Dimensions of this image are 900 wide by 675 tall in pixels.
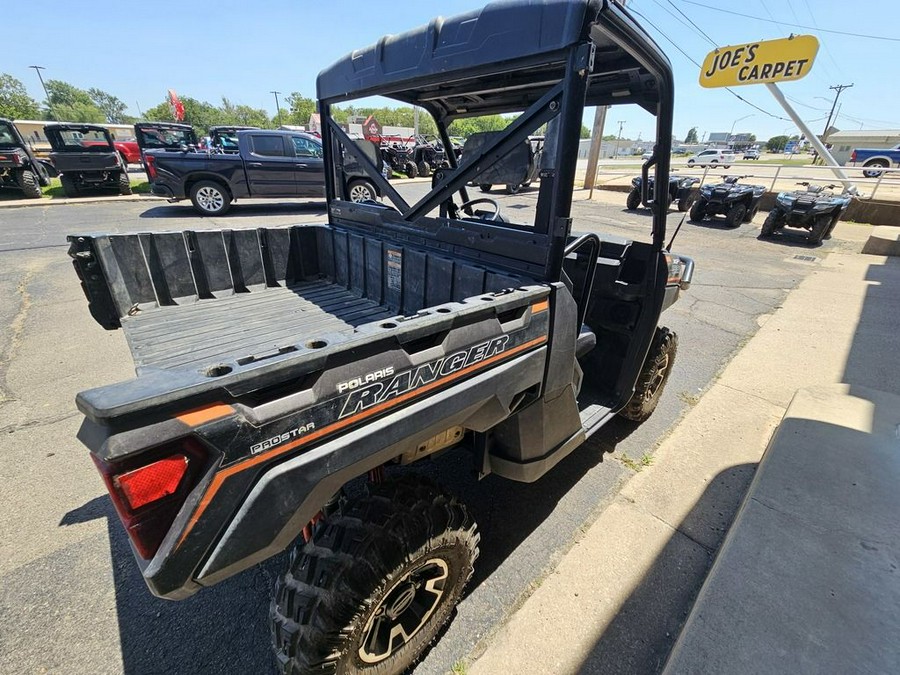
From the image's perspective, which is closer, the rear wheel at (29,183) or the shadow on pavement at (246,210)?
the shadow on pavement at (246,210)

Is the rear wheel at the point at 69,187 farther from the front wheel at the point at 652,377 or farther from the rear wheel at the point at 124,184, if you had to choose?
the front wheel at the point at 652,377

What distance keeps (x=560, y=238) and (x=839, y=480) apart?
2299mm

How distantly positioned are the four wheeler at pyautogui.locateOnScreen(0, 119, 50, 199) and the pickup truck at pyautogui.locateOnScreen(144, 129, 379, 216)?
5.38 m

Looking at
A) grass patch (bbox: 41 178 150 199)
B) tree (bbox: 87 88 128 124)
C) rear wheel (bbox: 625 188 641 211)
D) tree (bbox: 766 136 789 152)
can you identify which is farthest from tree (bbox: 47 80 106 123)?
tree (bbox: 766 136 789 152)

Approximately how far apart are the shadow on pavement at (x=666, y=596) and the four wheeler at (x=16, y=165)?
59.9 feet

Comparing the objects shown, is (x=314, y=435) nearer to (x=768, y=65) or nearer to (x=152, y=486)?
(x=152, y=486)

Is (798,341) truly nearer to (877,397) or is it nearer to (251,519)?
(877,397)

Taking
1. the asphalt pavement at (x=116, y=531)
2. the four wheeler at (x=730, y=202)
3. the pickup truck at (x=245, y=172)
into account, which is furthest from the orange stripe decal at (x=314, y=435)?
the four wheeler at (x=730, y=202)

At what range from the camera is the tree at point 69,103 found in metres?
80.0

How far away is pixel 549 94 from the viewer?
5.61ft

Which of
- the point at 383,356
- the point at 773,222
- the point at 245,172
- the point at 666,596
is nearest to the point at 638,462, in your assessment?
the point at 666,596

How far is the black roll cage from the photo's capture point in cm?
165

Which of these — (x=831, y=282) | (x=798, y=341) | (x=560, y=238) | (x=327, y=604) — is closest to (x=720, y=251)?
(x=831, y=282)

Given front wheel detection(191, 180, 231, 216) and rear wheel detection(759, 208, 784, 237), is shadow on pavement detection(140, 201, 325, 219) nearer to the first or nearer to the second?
front wheel detection(191, 180, 231, 216)
